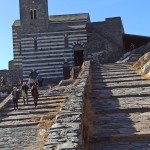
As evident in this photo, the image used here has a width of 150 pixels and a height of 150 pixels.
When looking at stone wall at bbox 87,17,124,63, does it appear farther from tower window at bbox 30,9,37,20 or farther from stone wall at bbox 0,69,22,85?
stone wall at bbox 0,69,22,85

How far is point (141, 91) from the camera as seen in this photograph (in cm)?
1484

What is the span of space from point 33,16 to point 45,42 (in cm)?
280

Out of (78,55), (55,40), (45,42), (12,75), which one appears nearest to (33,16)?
(45,42)

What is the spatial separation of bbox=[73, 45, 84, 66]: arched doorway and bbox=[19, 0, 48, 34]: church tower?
10.8ft

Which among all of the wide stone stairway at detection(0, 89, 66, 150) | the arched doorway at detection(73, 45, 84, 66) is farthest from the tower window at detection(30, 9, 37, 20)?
the wide stone stairway at detection(0, 89, 66, 150)

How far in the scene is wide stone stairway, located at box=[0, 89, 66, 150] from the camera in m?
10.9

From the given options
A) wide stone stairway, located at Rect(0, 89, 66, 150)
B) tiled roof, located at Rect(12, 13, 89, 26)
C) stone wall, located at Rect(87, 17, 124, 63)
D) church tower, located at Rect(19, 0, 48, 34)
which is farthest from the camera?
tiled roof, located at Rect(12, 13, 89, 26)

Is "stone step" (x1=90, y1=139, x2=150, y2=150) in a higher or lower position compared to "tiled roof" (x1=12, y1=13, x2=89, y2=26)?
lower

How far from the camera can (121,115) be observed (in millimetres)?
11016

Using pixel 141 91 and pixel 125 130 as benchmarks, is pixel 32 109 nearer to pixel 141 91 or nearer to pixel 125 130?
pixel 141 91

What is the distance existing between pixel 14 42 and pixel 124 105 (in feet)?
103

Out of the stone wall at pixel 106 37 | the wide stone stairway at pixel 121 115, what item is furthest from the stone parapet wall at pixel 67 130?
the stone wall at pixel 106 37

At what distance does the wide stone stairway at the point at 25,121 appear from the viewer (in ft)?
35.8

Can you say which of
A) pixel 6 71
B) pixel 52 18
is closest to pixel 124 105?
pixel 6 71
